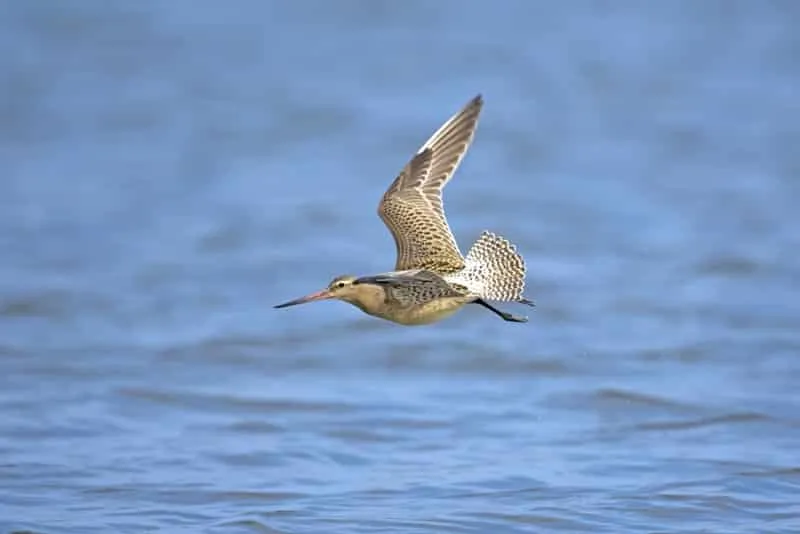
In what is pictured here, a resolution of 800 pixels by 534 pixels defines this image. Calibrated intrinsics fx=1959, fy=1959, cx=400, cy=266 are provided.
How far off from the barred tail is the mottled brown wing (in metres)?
0.08

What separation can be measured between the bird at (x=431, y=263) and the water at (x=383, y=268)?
36.2 inches

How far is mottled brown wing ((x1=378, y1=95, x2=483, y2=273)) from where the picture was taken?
6938 mm

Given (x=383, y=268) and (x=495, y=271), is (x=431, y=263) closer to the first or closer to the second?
(x=495, y=271)

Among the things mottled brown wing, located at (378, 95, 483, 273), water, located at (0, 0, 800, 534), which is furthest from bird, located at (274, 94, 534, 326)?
water, located at (0, 0, 800, 534)

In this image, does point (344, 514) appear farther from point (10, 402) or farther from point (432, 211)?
point (10, 402)

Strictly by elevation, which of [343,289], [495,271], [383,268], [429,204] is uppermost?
[383,268]

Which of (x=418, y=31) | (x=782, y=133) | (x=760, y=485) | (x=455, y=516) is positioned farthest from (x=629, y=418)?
(x=418, y=31)

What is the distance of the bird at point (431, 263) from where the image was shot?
6336 mm

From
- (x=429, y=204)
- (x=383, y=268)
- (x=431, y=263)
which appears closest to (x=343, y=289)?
(x=431, y=263)

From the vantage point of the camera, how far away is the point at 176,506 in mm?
7160

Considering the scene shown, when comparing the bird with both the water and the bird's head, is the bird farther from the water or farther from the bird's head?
the water

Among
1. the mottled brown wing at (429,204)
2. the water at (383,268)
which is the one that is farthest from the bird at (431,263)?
the water at (383,268)

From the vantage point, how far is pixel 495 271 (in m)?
6.77

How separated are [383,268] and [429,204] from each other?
3.41 metres
